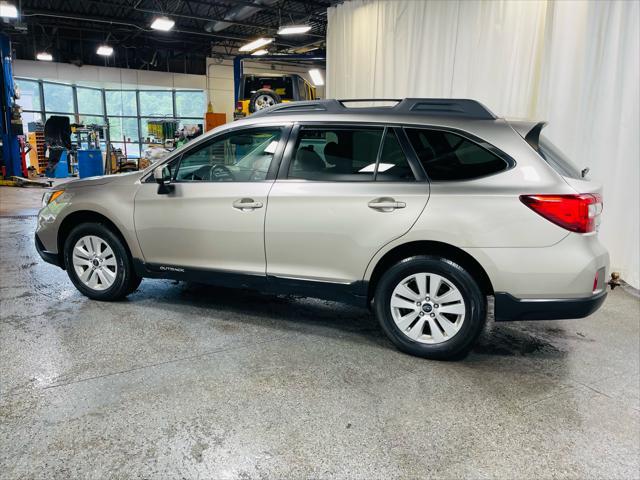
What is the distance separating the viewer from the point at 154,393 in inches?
101

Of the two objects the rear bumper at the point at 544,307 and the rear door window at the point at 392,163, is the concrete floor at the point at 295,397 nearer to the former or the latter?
the rear bumper at the point at 544,307

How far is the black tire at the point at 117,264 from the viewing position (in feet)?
12.4

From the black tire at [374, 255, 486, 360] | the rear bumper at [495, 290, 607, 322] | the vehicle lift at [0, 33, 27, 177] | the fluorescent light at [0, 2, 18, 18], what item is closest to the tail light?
the rear bumper at [495, 290, 607, 322]

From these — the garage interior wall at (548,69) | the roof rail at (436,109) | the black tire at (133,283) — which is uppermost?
the garage interior wall at (548,69)

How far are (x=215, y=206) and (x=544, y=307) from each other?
225cm

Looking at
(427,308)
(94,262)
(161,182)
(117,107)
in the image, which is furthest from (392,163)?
(117,107)

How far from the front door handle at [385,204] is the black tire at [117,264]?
83.0 inches

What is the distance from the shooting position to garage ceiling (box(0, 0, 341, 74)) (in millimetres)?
15039

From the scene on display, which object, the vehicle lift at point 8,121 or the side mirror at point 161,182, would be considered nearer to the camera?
the side mirror at point 161,182

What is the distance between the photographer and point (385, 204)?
2.91m

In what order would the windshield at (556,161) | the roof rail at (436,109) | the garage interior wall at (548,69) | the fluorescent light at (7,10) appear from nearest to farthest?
the windshield at (556,161)
the roof rail at (436,109)
the garage interior wall at (548,69)
the fluorescent light at (7,10)

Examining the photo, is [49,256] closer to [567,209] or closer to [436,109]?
[436,109]

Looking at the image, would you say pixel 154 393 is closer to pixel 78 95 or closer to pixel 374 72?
pixel 374 72

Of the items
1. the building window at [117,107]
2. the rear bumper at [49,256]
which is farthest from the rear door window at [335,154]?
the building window at [117,107]
